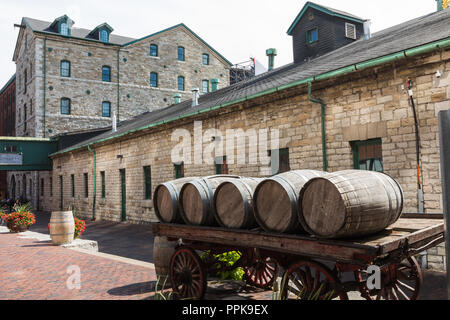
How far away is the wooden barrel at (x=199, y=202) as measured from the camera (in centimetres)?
511

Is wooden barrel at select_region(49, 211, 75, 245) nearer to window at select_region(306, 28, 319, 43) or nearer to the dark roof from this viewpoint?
the dark roof

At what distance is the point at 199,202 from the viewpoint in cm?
514

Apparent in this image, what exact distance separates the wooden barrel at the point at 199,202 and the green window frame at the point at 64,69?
30517 mm

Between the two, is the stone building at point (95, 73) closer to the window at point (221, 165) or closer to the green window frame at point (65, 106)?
the green window frame at point (65, 106)

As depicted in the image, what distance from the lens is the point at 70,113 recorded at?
3238 centimetres

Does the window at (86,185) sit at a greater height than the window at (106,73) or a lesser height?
lesser

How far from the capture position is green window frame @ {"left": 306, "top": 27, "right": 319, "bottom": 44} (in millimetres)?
15945

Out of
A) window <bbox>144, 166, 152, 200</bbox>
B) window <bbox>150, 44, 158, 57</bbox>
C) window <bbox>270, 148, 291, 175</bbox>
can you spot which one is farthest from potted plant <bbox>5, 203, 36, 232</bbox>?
window <bbox>150, 44, 158, 57</bbox>

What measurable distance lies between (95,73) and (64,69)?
8.01ft

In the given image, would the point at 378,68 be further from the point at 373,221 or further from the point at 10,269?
the point at 10,269

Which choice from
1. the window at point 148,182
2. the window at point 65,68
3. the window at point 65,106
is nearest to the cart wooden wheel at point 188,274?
the window at point 148,182

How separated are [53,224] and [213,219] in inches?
303

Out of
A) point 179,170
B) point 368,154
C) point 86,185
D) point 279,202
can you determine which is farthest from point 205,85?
point 279,202

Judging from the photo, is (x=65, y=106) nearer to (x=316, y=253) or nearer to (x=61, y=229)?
(x=61, y=229)
